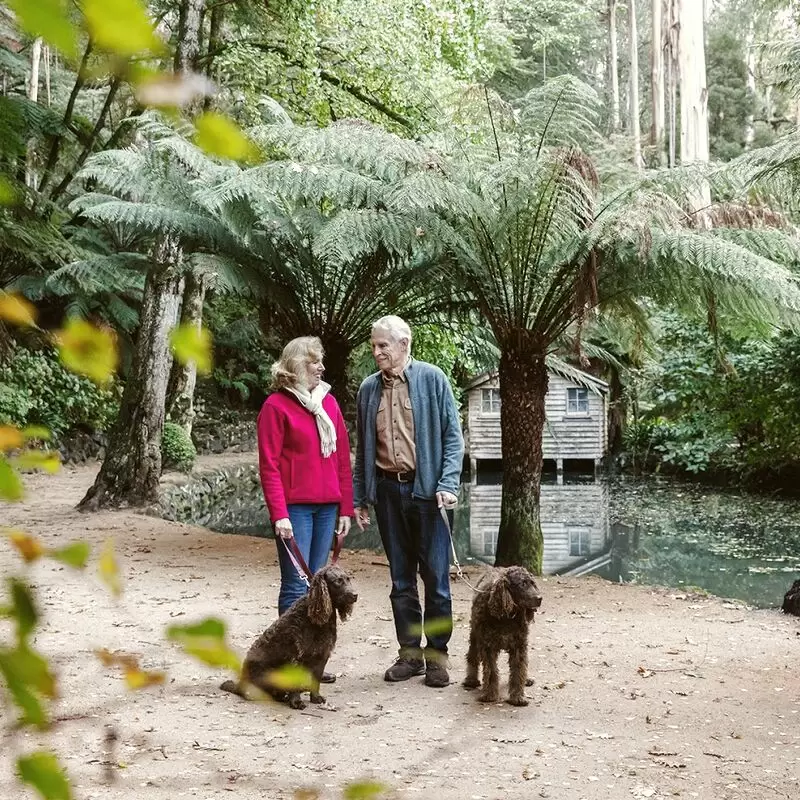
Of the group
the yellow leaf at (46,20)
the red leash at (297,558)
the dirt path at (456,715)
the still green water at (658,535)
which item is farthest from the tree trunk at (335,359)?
the yellow leaf at (46,20)

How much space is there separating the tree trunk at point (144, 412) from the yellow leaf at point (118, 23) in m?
9.47

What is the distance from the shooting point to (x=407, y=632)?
15.7 ft

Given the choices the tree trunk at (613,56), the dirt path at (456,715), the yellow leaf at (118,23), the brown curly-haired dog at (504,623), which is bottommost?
the dirt path at (456,715)

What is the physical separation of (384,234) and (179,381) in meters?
8.84

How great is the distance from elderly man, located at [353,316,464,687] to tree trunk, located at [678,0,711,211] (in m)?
13.1

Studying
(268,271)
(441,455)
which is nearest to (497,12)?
(268,271)

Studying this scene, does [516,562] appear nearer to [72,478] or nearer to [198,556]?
[198,556]

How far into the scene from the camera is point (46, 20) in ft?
1.27

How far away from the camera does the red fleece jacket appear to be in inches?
177

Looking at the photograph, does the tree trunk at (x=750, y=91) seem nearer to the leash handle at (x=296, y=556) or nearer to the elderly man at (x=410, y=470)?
the elderly man at (x=410, y=470)

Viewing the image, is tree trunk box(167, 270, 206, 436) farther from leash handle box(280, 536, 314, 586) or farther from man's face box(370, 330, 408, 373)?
leash handle box(280, 536, 314, 586)

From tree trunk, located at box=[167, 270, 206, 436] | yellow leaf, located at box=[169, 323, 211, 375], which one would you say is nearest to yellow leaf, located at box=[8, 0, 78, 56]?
yellow leaf, located at box=[169, 323, 211, 375]

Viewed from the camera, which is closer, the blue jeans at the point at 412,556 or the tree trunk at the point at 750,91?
the blue jeans at the point at 412,556

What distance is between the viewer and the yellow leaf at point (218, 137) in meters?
0.47
